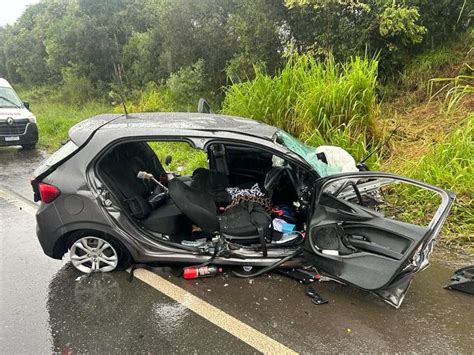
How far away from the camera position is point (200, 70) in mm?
10055

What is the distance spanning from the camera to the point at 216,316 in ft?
9.64

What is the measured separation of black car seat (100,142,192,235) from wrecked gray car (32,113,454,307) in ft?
0.04

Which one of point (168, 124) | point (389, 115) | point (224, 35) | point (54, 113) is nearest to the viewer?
point (168, 124)

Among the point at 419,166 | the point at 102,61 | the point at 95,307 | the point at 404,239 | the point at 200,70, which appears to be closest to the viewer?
the point at 404,239

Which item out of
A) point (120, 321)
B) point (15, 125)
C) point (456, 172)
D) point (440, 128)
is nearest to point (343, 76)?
point (440, 128)

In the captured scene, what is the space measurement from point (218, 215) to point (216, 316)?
100 centimetres

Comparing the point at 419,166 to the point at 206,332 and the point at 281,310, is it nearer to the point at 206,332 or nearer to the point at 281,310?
the point at 281,310

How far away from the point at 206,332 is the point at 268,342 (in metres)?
0.45

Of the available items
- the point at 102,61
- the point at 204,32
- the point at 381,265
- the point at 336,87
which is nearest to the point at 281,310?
the point at 381,265

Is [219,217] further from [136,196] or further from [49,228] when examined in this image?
[49,228]

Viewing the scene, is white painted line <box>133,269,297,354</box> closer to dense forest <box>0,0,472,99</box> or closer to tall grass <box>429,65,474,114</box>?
tall grass <box>429,65,474,114</box>

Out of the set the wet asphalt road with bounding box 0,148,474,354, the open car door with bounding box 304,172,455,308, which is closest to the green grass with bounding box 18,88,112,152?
the wet asphalt road with bounding box 0,148,474,354

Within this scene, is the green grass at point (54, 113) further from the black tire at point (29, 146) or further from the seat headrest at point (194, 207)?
the seat headrest at point (194, 207)

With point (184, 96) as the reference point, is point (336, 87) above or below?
above
